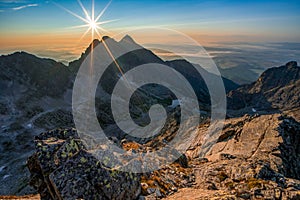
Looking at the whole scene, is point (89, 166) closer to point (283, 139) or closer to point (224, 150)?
point (283, 139)

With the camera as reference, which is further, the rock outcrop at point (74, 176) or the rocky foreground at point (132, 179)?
the rocky foreground at point (132, 179)

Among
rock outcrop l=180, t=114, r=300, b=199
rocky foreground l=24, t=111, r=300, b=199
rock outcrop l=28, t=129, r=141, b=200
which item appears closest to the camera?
rock outcrop l=28, t=129, r=141, b=200

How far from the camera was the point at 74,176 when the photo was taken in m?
14.6

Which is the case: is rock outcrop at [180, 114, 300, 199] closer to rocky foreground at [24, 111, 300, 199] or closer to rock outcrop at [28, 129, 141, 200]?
rocky foreground at [24, 111, 300, 199]

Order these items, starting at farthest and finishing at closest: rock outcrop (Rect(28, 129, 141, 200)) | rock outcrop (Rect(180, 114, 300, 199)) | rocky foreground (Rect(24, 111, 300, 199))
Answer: rock outcrop (Rect(180, 114, 300, 199)) → rocky foreground (Rect(24, 111, 300, 199)) → rock outcrop (Rect(28, 129, 141, 200))

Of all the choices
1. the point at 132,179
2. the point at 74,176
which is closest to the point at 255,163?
the point at 132,179

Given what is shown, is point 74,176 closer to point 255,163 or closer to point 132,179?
point 132,179

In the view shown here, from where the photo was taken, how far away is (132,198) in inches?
625

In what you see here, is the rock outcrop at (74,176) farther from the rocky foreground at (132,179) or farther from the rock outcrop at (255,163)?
the rock outcrop at (255,163)

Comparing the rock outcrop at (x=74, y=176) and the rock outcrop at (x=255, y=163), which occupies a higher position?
the rock outcrop at (x=74, y=176)

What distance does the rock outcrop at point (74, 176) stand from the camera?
14256mm

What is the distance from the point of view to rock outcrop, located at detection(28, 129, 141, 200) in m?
14.3

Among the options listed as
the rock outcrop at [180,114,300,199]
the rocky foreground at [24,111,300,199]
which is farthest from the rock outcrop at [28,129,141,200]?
the rock outcrop at [180,114,300,199]

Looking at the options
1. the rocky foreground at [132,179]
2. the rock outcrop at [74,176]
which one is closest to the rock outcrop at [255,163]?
the rocky foreground at [132,179]
